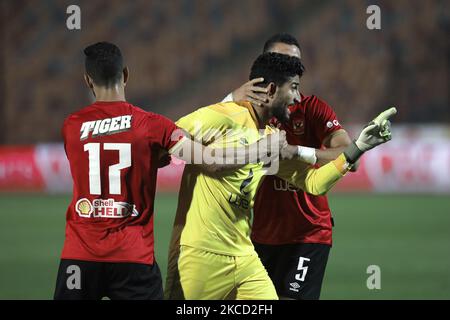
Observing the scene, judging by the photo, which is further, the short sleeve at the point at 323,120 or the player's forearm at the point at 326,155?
the short sleeve at the point at 323,120

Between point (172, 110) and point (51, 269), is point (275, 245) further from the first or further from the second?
point (172, 110)

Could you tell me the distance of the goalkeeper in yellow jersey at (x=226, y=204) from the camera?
171 inches

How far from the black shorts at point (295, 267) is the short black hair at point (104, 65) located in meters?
1.88

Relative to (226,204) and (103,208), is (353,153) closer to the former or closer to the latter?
(226,204)

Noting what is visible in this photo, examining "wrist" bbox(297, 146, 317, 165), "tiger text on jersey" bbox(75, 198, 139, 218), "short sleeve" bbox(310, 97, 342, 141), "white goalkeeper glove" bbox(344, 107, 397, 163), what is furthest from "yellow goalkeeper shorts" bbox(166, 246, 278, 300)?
"short sleeve" bbox(310, 97, 342, 141)

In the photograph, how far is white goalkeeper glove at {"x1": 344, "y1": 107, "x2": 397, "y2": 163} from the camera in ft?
14.7

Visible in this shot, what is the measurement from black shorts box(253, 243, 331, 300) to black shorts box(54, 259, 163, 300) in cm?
155

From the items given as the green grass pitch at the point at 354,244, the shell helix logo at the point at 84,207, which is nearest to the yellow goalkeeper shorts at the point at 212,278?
the shell helix logo at the point at 84,207

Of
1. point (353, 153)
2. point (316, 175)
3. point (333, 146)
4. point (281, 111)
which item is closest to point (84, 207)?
point (281, 111)

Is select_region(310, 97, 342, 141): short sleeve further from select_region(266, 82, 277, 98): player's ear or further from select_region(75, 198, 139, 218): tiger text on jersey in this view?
select_region(75, 198, 139, 218): tiger text on jersey

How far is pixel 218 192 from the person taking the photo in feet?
14.3

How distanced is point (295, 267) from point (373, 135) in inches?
51.8

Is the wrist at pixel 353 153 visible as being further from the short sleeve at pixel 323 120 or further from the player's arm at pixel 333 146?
the short sleeve at pixel 323 120

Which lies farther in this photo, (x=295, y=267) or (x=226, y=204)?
(x=295, y=267)
